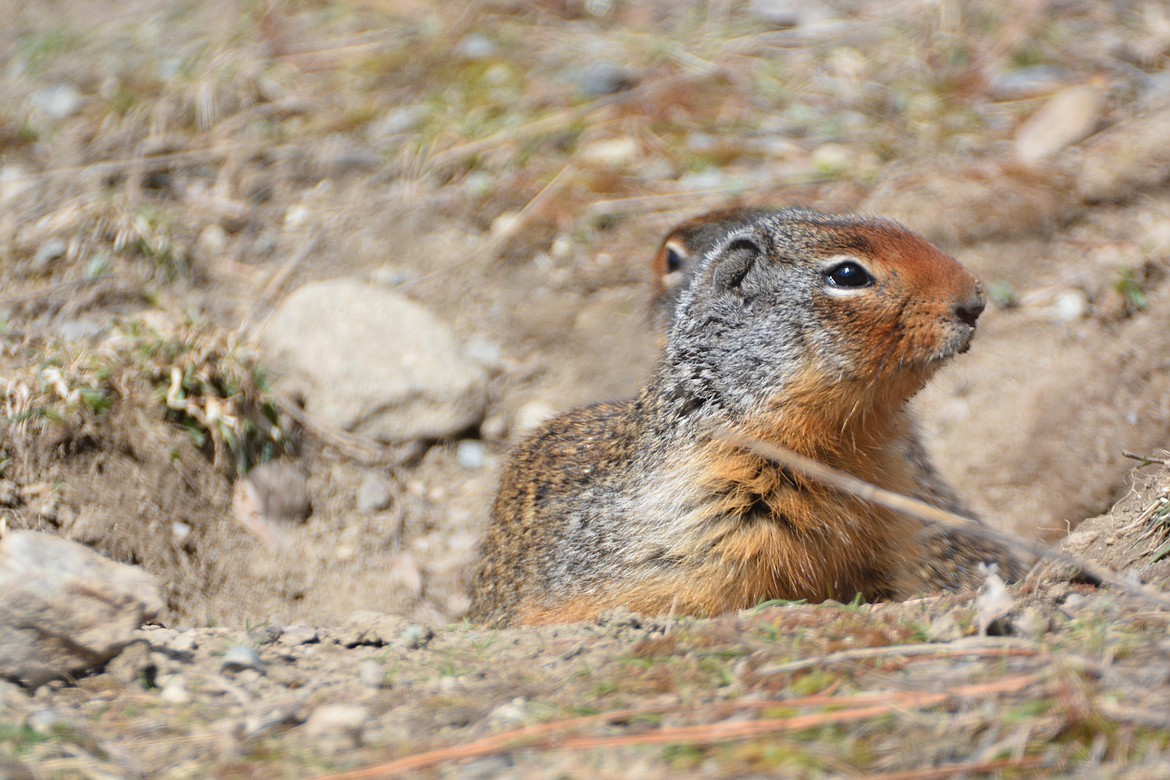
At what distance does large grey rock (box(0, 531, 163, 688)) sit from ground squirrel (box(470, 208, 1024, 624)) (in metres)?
1.68

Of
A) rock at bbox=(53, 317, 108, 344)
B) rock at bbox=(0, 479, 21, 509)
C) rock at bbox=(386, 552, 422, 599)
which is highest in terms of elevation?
rock at bbox=(53, 317, 108, 344)

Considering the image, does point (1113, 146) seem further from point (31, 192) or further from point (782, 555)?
point (31, 192)

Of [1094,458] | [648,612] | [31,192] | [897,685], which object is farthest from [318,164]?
[897,685]

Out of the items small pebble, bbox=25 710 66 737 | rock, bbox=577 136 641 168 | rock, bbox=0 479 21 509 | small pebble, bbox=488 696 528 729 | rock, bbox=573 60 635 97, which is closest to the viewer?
small pebble, bbox=488 696 528 729

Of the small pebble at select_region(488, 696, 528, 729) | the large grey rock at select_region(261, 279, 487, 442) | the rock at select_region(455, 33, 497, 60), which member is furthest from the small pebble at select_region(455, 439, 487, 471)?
the small pebble at select_region(488, 696, 528, 729)

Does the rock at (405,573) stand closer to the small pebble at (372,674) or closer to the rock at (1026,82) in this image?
the small pebble at (372,674)

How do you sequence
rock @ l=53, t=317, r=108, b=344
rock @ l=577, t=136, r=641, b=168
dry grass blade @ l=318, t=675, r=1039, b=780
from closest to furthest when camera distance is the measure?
dry grass blade @ l=318, t=675, r=1039, b=780 < rock @ l=53, t=317, r=108, b=344 < rock @ l=577, t=136, r=641, b=168

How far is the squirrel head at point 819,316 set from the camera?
146 inches

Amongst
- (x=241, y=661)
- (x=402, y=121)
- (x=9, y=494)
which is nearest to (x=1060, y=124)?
(x=402, y=121)

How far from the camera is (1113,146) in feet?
22.1

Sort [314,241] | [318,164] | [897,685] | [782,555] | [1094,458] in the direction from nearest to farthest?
1. [897,685]
2. [782,555]
3. [1094,458]
4. [314,241]
5. [318,164]

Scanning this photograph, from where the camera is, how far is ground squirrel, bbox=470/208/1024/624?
377 cm

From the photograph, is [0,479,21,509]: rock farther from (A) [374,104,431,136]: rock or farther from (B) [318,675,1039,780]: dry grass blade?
(A) [374,104,431,136]: rock

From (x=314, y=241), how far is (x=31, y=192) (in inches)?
63.9
